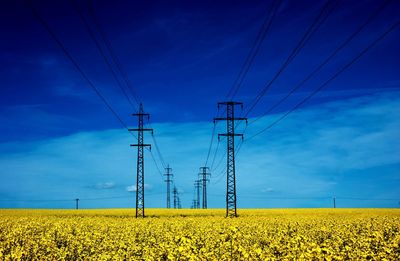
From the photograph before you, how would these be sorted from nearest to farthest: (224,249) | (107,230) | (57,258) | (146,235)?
(224,249)
(57,258)
(146,235)
(107,230)

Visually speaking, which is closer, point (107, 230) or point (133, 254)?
point (133, 254)

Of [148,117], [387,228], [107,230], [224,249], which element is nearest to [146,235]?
[107,230]

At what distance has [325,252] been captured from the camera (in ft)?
36.9

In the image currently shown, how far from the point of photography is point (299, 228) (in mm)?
26781

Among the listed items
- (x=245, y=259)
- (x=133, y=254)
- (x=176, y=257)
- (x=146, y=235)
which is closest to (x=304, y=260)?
(x=245, y=259)

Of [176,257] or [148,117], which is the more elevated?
[148,117]

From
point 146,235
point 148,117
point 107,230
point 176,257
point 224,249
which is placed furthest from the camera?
point 148,117

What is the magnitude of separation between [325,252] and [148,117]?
121ft

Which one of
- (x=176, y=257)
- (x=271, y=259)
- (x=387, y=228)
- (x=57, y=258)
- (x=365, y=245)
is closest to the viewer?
(x=271, y=259)

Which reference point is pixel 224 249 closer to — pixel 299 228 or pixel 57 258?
pixel 57 258

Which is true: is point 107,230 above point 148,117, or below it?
below

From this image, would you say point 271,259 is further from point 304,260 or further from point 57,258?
point 57,258

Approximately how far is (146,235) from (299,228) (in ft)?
34.3

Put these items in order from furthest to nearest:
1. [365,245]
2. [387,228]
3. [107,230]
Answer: [387,228] → [107,230] → [365,245]
